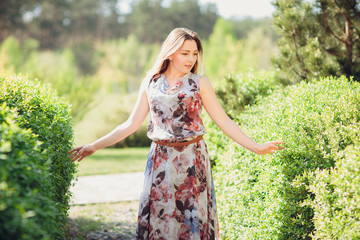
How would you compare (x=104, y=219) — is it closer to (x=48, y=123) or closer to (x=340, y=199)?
(x=48, y=123)

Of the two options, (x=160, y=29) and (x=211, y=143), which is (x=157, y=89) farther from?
(x=160, y=29)

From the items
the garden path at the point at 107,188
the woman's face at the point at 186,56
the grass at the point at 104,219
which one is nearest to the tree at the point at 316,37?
the woman's face at the point at 186,56

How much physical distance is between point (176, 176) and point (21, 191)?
122 centimetres

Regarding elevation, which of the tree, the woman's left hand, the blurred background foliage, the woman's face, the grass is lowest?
the grass

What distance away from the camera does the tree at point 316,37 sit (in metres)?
4.66

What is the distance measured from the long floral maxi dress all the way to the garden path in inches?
138

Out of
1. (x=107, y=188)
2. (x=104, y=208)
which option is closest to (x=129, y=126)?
(x=104, y=208)

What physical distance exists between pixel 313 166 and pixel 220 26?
4175 cm

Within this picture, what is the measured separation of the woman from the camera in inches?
107

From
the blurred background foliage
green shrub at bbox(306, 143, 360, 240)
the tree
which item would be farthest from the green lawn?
the blurred background foliage

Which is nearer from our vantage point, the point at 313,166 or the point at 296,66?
the point at 313,166

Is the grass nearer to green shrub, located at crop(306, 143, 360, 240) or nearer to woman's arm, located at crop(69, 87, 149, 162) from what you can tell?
Result: woman's arm, located at crop(69, 87, 149, 162)

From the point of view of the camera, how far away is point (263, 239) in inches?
124

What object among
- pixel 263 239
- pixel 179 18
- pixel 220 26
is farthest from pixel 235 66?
Result: pixel 263 239
